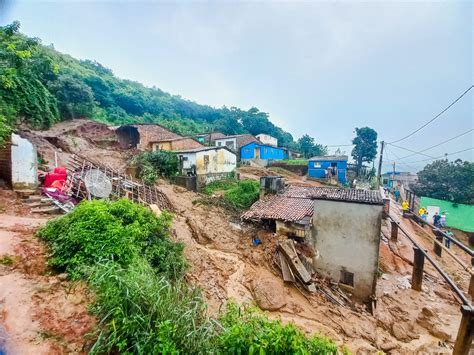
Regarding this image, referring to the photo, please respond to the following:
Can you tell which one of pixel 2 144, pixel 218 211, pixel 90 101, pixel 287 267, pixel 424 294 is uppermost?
pixel 90 101

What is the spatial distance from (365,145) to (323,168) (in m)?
12.3

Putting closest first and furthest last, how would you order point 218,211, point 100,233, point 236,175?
1. point 100,233
2. point 218,211
3. point 236,175

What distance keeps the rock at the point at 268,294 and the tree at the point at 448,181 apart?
952 inches

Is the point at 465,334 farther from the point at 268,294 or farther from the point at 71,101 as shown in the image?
the point at 71,101

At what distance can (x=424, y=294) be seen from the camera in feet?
38.9

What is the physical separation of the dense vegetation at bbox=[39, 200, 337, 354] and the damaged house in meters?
7.91

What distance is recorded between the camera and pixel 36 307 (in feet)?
13.9

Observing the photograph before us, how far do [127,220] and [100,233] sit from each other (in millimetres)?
1281

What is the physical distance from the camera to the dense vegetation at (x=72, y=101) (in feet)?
32.1

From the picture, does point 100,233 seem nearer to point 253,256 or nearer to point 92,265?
point 92,265

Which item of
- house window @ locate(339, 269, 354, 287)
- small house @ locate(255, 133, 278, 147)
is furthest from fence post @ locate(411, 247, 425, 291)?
small house @ locate(255, 133, 278, 147)

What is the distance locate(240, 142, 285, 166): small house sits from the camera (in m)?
35.5

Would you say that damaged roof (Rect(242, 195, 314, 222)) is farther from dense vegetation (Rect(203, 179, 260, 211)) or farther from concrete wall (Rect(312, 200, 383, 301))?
dense vegetation (Rect(203, 179, 260, 211))

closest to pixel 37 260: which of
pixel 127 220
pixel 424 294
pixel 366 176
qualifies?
pixel 127 220
